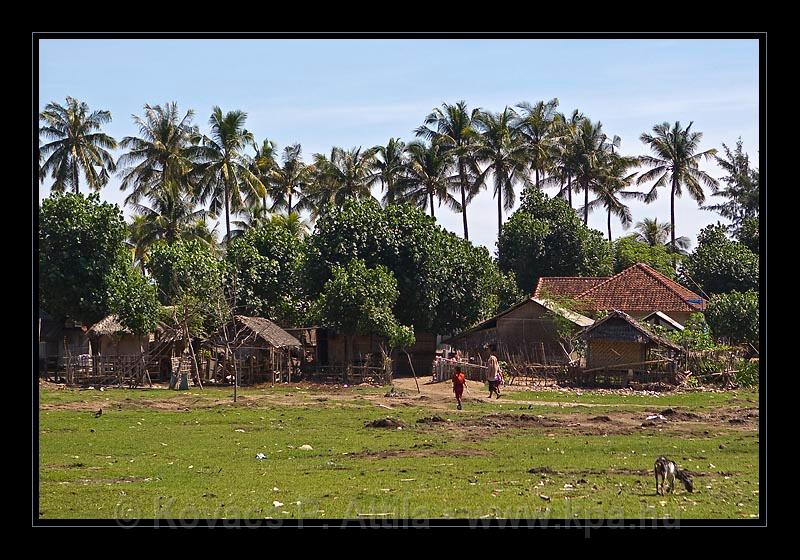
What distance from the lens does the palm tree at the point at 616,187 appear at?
6027 centimetres

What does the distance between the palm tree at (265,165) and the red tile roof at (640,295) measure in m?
20.8

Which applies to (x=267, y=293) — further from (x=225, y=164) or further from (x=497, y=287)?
(x=497, y=287)

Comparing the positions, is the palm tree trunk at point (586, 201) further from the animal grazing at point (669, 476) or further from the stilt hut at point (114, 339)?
the animal grazing at point (669, 476)

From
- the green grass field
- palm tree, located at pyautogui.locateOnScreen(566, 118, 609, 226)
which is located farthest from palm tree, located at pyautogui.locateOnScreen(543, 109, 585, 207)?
the green grass field

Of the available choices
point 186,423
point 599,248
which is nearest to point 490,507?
point 186,423

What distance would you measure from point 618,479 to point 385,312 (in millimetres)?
23687

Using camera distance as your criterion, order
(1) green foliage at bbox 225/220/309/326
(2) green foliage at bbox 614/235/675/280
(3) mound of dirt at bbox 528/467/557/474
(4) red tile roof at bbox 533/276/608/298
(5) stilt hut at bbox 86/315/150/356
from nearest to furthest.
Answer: (3) mound of dirt at bbox 528/467/557/474, (5) stilt hut at bbox 86/315/150/356, (1) green foliage at bbox 225/220/309/326, (4) red tile roof at bbox 533/276/608/298, (2) green foliage at bbox 614/235/675/280

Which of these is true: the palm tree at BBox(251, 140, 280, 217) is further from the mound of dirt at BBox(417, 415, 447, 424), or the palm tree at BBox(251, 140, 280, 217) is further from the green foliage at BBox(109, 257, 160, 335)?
the mound of dirt at BBox(417, 415, 447, 424)

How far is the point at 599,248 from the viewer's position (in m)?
58.0

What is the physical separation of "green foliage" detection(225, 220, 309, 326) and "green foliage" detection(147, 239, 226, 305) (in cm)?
136

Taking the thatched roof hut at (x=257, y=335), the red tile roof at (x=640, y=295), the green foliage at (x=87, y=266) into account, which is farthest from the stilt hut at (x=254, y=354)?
the red tile roof at (x=640, y=295)

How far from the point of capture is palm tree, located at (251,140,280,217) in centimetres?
5766
